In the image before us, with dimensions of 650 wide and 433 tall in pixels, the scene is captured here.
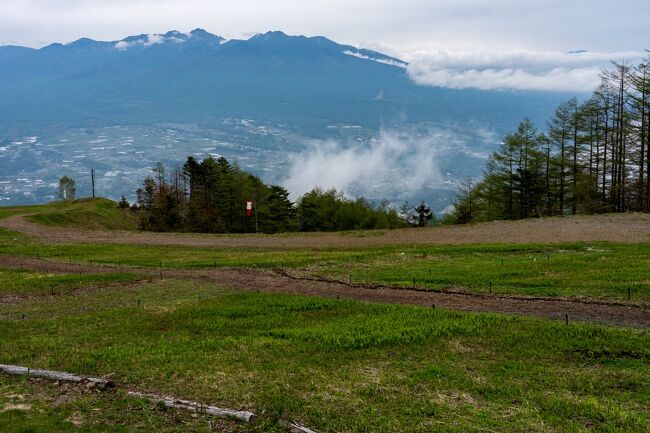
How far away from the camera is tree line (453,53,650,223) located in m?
51.5

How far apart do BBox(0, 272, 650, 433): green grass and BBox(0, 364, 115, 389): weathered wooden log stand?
0.38 meters

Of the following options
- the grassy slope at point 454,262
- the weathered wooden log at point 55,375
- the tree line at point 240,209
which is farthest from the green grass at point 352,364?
the tree line at point 240,209

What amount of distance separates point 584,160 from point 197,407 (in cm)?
6012

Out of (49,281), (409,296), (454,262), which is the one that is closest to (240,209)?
(49,281)

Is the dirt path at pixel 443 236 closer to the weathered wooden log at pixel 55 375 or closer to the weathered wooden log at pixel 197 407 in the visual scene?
the weathered wooden log at pixel 55 375

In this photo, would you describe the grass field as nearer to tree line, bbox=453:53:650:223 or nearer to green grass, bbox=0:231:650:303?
green grass, bbox=0:231:650:303

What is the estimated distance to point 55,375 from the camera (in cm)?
1132

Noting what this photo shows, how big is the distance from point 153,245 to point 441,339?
33560 millimetres

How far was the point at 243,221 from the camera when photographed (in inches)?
3073

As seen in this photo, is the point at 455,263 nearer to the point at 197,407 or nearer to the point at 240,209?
the point at 197,407

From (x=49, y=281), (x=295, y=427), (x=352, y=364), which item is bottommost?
(x=295, y=427)

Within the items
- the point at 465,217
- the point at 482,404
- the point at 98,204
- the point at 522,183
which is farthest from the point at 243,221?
the point at 482,404

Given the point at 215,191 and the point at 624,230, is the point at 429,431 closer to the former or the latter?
the point at 624,230

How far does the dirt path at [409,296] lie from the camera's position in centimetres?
1573
